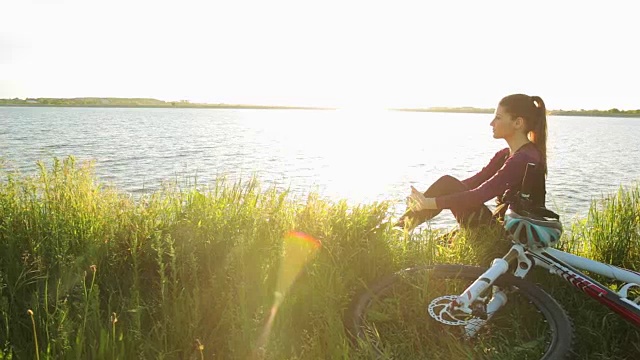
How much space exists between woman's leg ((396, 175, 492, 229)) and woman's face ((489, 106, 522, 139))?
2.56ft

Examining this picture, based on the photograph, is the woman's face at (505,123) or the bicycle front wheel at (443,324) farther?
the woman's face at (505,123)

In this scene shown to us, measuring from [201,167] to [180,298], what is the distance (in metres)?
21.4

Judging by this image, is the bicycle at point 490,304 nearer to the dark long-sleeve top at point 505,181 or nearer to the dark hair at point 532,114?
the dark long-sleeve top at point 505,181

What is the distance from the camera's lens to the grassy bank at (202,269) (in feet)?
12.3

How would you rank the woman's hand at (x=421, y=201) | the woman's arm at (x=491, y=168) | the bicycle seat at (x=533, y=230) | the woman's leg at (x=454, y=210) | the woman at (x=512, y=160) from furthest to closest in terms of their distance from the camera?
the woman's arm at (x=491, y=168) → the woman's leg at (x=454, y=210) → the woman's hand at (x=421, y=201) → the woman at (x=512, y=160) → the bicycle seat at (x=533, y=230)

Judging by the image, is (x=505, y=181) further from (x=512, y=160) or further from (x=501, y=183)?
(x=512, y=160)

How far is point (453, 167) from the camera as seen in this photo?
29.8m

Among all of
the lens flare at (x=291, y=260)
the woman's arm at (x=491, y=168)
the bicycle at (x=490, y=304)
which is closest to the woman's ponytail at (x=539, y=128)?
the woman's arm at (x=491, y=168)

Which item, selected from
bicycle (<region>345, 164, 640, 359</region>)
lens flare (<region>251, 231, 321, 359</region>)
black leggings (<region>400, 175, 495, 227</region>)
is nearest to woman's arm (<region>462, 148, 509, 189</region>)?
black leggings (<region>400, 175, 495, 227</region>)

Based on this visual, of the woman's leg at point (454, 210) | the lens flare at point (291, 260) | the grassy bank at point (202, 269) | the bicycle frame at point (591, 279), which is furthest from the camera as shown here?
the woman's leg at point (454, 210)

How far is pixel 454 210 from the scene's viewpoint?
5719 mm

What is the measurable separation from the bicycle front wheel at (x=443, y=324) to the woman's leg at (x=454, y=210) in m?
1.10

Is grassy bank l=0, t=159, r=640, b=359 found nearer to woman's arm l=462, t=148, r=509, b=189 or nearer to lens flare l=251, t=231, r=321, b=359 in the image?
lens flare l=251, t=231, r=321, b=359

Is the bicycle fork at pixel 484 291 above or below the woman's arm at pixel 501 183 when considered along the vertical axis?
below
